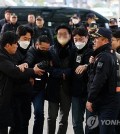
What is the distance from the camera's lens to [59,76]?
497cm

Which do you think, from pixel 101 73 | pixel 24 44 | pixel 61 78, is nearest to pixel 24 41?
pixel 24 44

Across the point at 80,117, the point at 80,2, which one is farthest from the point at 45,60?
the point at 80,2

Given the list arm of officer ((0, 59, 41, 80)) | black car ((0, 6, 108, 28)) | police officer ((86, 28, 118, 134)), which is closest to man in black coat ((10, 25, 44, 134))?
arm of officer ((0, 59, 41, 80))

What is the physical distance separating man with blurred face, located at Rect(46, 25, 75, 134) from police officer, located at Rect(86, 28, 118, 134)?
0.69 m

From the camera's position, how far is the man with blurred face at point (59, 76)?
500 centimetres

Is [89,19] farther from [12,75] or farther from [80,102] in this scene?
[12,75]

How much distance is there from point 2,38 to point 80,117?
58.4 inches

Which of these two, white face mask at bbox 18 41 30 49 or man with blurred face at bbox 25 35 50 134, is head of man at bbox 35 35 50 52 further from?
white face mask at bbox 18 41 30 49

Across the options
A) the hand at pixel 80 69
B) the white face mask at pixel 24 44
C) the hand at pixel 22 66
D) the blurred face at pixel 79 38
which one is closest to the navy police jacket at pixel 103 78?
the hand at pixel 80 69

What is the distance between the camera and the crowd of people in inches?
170

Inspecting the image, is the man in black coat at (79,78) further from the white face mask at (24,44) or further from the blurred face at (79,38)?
the white face mask at (24,44)

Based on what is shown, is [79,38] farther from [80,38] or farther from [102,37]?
[102,37]

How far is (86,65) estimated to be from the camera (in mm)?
4879

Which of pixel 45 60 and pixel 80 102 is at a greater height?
pixel 45 60
